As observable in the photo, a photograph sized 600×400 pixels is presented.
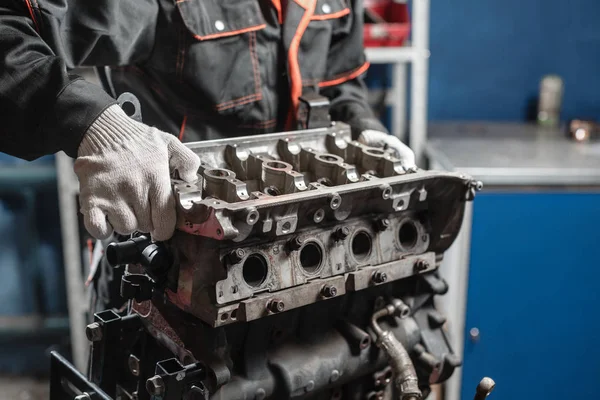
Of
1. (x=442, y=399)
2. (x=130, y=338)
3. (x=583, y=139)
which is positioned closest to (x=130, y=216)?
(x=130, y=338)

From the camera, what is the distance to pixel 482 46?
313 centimetres

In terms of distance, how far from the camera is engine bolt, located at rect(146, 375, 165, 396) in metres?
1.05

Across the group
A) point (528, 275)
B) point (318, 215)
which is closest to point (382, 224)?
point (318, 215)

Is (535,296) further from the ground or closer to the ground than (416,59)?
closer to the ground

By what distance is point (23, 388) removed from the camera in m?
3.10

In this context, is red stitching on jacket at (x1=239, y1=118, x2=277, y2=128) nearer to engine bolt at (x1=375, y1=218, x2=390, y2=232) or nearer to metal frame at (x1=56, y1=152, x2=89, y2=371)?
engine bolt at (x1=375, y1=218, x2=390, y2=232)

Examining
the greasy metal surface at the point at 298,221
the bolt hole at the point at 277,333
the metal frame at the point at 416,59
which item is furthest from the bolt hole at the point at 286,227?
the metal frame at the point at 416,59

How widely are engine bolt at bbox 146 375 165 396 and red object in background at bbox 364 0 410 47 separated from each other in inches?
70.1

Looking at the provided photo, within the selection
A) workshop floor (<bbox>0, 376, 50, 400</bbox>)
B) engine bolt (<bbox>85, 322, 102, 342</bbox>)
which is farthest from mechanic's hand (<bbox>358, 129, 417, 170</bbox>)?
workshop floor (<bbox>0, 376, 50, 400</bbox>)

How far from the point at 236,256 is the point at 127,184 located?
0.65ft

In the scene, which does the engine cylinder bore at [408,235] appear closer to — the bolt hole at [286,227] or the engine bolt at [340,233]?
the engine bolt at [340,233]

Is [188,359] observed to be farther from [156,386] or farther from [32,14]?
[32,14]

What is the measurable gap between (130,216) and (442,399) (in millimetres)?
1888

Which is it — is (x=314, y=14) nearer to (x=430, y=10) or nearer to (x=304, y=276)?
(x=304, y=276)
